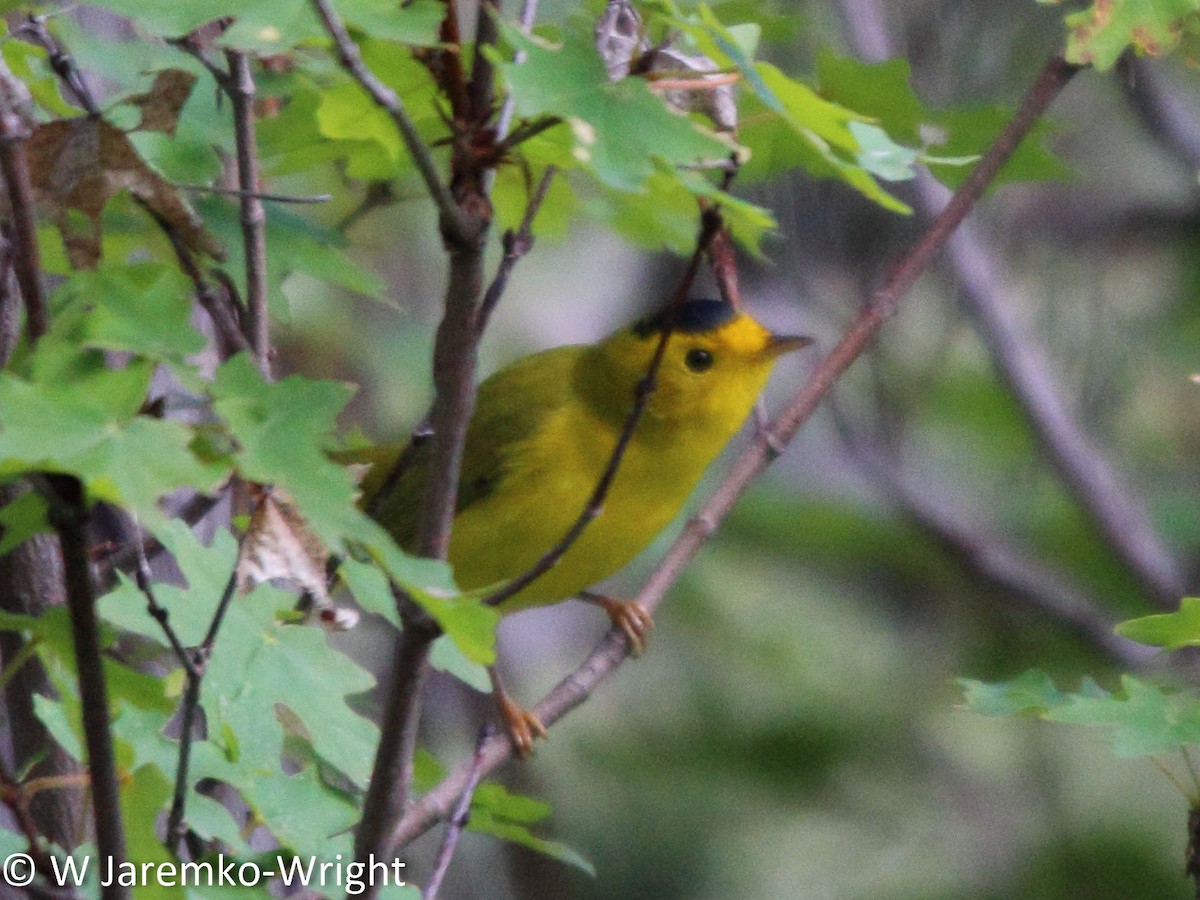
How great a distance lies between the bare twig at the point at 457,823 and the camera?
7.07ft

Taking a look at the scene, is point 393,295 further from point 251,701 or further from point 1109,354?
point 251,701

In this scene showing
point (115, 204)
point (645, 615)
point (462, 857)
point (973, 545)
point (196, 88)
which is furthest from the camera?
point (462, 857)

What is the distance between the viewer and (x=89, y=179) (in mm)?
1646

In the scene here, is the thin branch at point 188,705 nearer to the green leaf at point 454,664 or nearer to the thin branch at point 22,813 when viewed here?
the thin branch at point 22,813

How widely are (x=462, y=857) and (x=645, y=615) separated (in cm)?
244

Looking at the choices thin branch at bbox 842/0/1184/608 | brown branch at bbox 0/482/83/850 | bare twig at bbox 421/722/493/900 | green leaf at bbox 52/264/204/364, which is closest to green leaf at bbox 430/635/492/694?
bare twig at bbox 421/722/493/900

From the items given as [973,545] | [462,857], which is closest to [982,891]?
[973,545]

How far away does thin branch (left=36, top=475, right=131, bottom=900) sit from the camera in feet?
4.56

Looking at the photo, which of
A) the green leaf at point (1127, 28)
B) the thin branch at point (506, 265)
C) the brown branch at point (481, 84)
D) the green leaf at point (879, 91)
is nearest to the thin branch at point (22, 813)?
the thin branch at point (506, 265)

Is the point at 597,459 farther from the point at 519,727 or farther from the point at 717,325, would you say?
the point at 519,727

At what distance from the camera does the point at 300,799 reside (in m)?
2.07

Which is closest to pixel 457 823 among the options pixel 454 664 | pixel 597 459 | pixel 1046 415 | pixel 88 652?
pixel 454 664

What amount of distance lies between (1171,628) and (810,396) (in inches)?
36.2

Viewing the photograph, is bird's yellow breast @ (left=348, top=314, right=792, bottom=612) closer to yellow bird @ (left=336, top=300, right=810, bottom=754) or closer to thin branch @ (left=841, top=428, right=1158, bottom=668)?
yellow bird @ (left=336, top=300, right=810, bottom=754)
